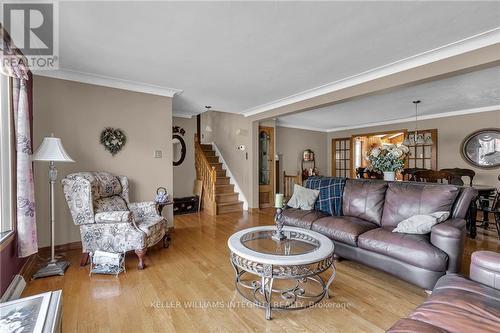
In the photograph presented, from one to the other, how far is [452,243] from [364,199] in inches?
43.4

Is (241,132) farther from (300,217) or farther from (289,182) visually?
(300,217)

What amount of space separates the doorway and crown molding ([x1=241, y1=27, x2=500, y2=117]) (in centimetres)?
195

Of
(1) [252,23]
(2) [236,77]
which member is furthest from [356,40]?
(2) [236,77]

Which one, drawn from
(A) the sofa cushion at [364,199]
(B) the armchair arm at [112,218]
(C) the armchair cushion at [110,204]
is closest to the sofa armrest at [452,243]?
(A) the sofa cushion at [364,199]

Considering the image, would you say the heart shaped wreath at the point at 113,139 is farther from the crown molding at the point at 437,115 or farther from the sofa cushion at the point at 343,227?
the crown molding at the point at 437,115

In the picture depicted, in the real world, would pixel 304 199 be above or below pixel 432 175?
below

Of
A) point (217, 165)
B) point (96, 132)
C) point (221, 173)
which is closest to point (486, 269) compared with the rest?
point (96, 132)

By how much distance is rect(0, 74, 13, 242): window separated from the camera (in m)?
2.10

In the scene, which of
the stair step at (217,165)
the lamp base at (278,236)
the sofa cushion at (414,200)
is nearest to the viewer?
the lamp base at (278,236)

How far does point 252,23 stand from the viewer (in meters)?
2.09

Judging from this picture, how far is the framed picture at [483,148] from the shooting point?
5164 mm

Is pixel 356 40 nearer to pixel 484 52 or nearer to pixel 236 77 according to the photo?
pixel 484 52

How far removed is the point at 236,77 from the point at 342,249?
270 cm

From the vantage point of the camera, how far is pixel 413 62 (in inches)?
111
